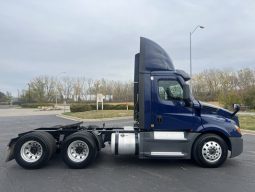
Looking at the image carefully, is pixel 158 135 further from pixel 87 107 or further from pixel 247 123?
pixel 87 107

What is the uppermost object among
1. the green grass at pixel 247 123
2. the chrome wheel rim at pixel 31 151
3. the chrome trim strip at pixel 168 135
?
the chrome trim strip at pixel 168 135

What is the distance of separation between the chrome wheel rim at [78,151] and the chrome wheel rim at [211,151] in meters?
3.09

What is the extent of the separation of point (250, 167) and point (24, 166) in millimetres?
Answer: 5947

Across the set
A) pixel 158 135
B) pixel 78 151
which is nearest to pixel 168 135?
pixel 158 135

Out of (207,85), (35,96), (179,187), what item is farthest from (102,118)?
(35,96)

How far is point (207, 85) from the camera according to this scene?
78.2 m

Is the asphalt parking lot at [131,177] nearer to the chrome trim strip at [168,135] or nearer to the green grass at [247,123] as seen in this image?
the chrome trim strip at [168,135]

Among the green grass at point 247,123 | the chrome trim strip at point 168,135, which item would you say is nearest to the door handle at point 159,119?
the chrome trim strip at point 168,135

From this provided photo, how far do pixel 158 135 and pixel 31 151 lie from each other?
11.1 feet

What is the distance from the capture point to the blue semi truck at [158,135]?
759 cm

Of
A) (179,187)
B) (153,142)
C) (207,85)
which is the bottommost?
(179,187)

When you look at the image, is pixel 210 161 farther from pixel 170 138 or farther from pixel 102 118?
pixel 102 118

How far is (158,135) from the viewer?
770 cm

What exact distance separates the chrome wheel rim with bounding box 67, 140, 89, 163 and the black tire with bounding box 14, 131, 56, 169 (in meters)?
0.50
